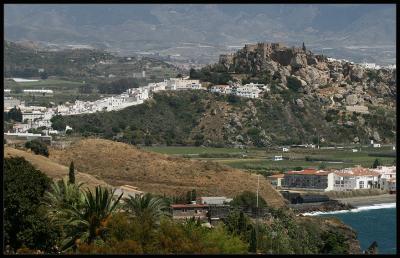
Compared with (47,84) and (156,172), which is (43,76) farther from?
(156,172)

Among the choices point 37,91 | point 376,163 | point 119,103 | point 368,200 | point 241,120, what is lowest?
point 368,200

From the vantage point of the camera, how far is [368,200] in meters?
51.8

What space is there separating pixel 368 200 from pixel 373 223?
995cm

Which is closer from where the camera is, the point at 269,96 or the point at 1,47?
the point at 1,47

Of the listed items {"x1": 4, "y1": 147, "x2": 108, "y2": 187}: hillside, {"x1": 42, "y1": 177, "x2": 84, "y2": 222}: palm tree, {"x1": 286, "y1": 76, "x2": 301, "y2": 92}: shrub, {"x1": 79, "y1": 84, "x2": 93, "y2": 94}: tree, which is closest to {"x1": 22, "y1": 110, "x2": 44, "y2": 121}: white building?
{"x1": 286, "y1": 76, "x2": 301, "y2": 92}: shrub

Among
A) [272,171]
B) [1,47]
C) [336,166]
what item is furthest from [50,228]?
[336,166]

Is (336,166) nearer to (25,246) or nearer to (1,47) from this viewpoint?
(25,246)

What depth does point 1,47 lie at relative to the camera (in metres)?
8.90

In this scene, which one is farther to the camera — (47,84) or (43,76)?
(43,76)

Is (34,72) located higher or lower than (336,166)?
higher

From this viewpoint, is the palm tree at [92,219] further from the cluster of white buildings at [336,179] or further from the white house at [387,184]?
the white house at [387,184]

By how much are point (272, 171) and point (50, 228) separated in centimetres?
3787

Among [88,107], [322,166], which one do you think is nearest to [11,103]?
[88,107]

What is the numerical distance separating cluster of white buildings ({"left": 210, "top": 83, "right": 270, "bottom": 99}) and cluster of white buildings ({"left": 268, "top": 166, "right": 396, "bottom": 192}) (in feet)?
62.9
